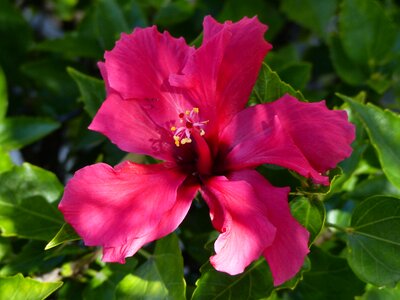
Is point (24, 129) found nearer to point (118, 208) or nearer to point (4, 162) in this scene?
point (4, 162)

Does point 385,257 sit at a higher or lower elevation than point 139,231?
lower

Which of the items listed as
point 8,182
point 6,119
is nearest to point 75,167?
point 6,119

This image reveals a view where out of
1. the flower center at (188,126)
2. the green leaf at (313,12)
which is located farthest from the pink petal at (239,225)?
the green leaf at (313,12)

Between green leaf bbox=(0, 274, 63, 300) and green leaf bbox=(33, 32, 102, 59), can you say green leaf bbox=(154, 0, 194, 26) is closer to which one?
green leaf bbox=(33, 32, 102, 59)

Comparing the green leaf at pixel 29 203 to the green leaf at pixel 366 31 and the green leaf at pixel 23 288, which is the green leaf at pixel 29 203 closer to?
the green leaf at pixel 23 288

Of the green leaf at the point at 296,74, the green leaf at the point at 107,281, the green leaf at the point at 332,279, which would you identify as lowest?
the green leaf at the point at 332,279

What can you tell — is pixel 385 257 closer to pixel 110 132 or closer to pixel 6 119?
pixel 110 132

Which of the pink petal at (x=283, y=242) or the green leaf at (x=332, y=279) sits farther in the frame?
the green leaf at (x=332, y=279)
